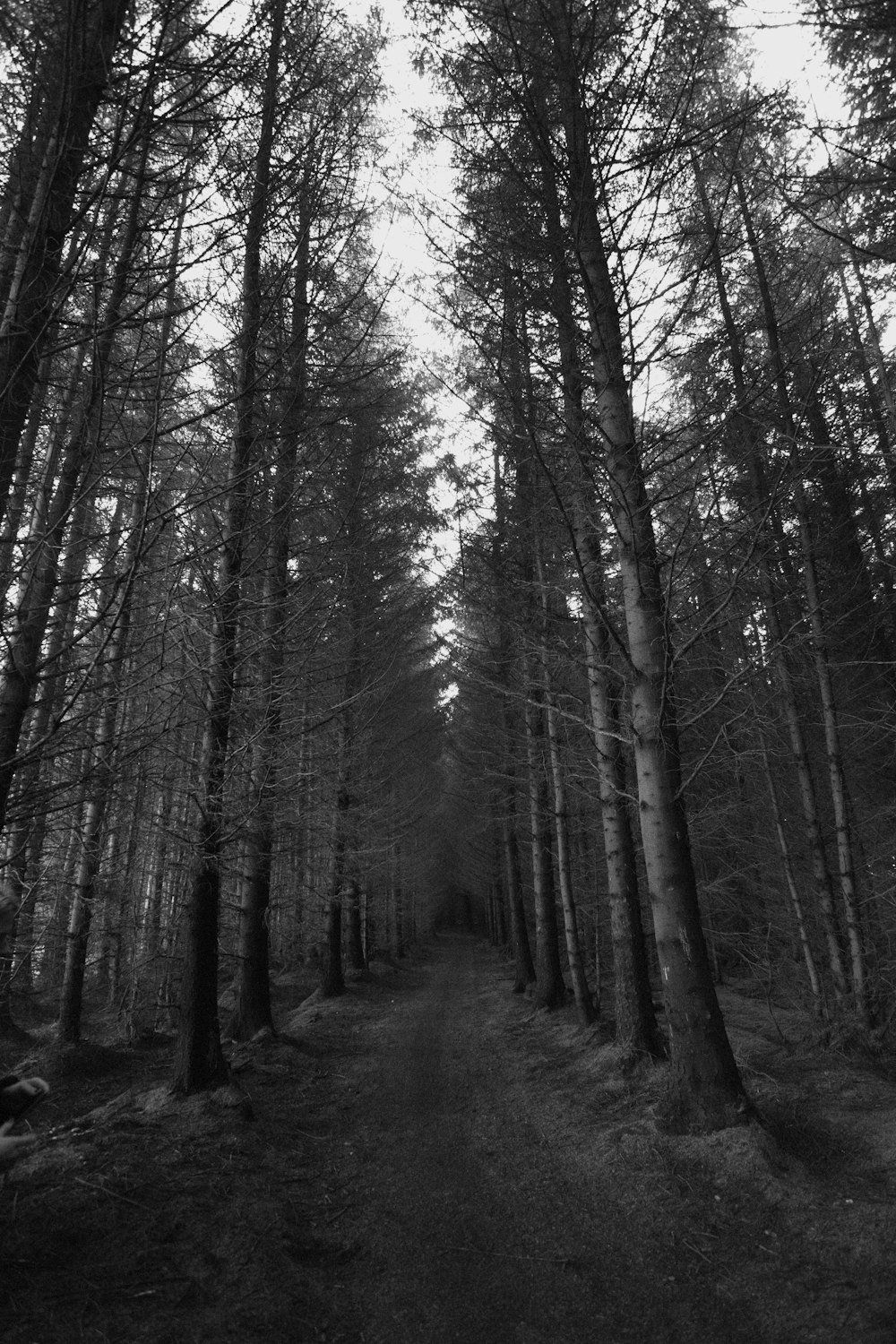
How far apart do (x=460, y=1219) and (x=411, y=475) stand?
30.6 ft

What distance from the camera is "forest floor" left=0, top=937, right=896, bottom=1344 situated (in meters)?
2.81

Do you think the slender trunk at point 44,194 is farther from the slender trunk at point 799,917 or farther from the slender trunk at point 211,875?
the slender trunk at point 799,917

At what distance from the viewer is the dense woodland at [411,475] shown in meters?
2.46

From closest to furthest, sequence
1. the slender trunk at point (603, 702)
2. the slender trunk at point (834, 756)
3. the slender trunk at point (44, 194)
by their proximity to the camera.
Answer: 1. the slender trunk at point (44, 194)
2. the slender trunk at point (603, 702)
3. the slender trunk at point (834, 756)

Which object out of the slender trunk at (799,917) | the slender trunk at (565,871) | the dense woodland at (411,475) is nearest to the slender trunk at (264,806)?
the dense woodland at (411,475)

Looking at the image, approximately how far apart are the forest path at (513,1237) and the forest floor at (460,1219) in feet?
0.05

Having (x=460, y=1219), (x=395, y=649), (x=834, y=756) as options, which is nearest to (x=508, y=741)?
(x=395, y=649)

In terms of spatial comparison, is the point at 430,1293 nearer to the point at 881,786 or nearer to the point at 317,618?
the point at 317,618

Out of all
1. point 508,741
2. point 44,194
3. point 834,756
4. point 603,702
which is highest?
point 508,741

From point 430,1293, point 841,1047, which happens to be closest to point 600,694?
point 841,1047

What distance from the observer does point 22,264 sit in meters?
2.38

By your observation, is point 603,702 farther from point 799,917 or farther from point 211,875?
point 211,875

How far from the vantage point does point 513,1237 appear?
11.9ft

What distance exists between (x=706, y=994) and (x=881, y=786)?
32.7 feet
